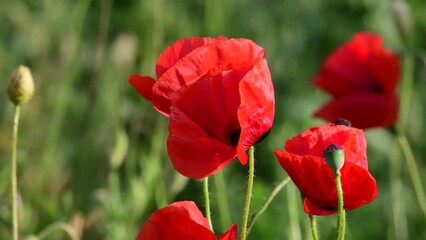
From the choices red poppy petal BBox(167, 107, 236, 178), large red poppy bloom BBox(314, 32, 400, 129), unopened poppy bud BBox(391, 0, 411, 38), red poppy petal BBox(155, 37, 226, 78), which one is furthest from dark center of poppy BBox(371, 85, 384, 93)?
red poppy petal BBox(167, 107, 236, 178)

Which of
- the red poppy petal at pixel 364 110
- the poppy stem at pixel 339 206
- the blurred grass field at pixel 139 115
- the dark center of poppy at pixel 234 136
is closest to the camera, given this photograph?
the poppy stem at pixel 339 206

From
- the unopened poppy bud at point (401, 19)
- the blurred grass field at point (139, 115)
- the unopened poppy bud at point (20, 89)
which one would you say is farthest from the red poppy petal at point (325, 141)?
the unopened poppy bud at point (401, 19)

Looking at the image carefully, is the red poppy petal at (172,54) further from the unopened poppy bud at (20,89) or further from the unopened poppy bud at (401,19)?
the unopened poppy bud at (401,19)

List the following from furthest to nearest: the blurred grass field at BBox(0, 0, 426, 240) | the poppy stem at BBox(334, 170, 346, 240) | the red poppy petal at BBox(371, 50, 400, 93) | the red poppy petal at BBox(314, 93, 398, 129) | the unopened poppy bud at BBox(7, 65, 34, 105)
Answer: the blurred grass field at BBox(0, 0, 426, 240) < the red poppy petal at BBox(371, 50, 400, 93) < the red poppy petal at BBox(314, 93, 398, 129) < the unopened poppy bud at BBox(7, 65, 34, 105) < the poppy stem at BBox(334, 170, 346, 240)

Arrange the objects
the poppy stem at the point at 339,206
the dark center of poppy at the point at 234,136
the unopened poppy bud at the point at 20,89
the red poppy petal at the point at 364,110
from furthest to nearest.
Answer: the red poppy petal at the point at 364,110 → the unopened poppy bud at the point at 20,89 → the dark center of poppy at the point at 234,136 → the poppy stem at the point at 339,206

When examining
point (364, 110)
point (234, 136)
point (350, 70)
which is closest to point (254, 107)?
point (234, 136)

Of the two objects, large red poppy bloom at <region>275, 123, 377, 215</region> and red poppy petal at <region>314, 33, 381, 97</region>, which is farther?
red poppy petal at <region>314, 33, 381, 97</region>

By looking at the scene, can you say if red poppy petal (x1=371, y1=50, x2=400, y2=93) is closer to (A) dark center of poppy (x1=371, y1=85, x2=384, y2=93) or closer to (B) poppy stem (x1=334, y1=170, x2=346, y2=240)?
(A) dark center of poppy (x1=371, y1=85, x2=384, y2=93)
